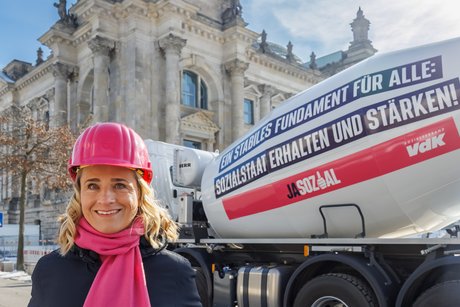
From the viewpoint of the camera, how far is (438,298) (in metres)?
4.44

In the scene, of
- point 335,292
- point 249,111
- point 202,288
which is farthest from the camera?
point 249,111

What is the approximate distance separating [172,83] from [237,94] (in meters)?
7.35

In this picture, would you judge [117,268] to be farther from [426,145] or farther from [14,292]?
[14,292]

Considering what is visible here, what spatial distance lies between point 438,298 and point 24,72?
5625 cm

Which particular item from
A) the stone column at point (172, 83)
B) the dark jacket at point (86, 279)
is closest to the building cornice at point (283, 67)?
the stone column at point (172, 83)

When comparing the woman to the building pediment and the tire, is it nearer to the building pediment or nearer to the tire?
the tire

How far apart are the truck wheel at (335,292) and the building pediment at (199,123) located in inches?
1270

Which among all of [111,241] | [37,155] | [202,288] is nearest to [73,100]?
[37,155]

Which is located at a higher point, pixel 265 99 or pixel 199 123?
pixel 265 99

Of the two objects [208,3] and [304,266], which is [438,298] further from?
[208,3]

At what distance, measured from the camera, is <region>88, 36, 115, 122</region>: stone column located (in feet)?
115

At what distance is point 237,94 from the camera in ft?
133

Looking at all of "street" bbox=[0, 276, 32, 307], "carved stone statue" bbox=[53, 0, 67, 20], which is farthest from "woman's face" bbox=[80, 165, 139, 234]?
"carved stone statue" bbox=[53, 0, 67, 20]

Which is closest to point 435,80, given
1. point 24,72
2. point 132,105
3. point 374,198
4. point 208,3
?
point 374,198
